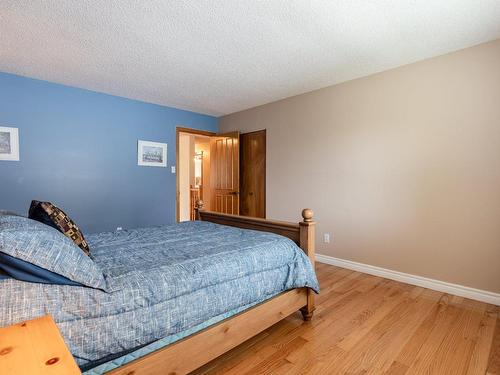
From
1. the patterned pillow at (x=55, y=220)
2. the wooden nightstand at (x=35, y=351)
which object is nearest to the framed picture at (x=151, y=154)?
the patterned pillow at (x=55, y=220)

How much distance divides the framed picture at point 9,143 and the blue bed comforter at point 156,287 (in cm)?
214

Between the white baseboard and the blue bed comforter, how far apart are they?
1549 millimetres

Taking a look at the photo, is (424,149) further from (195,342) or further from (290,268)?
(195,342)

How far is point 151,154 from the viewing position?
4527 millimetres

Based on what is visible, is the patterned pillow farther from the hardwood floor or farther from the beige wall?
the beige wall

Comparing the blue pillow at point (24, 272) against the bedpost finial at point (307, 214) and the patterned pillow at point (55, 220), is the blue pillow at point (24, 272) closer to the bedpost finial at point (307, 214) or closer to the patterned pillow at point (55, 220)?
the patterned pillow at point (55, 220)

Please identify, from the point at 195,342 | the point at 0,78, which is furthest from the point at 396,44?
the point at 0,78

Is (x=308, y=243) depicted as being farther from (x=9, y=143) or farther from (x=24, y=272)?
(x=9, y=143)

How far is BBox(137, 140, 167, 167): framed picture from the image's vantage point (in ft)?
14.4

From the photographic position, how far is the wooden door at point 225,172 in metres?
4.93

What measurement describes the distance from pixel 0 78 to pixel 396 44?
446 cm

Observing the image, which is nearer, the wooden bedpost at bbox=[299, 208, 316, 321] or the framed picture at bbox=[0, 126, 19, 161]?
the wooden bedpost at bbox=[299, 208, 316, 321]

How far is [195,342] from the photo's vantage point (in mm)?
1460

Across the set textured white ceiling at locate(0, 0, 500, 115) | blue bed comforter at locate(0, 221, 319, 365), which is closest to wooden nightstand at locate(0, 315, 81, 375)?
blue bed comforter at locate(0, 221, 319, 365)
